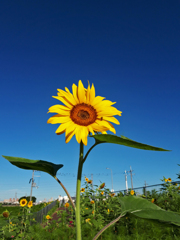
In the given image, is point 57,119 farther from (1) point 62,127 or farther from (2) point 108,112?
(2) point 108,112

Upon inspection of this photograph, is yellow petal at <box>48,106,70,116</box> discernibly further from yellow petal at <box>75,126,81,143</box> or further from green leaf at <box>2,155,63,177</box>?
green leaf at <box>2,155,63,177</box>

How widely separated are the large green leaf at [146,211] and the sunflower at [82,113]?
21.0 inches

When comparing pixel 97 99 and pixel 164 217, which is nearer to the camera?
pixel 164 217

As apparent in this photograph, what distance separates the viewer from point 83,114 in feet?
4.23

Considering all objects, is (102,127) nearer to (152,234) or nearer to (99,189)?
(152,234)

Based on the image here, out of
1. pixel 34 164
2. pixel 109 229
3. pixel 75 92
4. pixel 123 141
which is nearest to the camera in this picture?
pixel 123 141

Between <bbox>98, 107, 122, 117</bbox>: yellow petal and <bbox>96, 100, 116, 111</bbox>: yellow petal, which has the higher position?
<bbox>96, 100, 116, 111</bbox>: yellow petal

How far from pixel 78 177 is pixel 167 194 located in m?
6.59

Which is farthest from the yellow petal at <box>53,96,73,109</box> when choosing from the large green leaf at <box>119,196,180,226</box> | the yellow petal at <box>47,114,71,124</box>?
the large green leaf at <box>119,196,180,226</box>

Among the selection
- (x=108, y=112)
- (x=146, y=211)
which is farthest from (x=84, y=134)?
(x=146, y=211)

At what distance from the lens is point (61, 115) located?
1255 millimetres

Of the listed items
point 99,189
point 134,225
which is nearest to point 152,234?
point 134,225

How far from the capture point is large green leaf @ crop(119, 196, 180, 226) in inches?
43.3

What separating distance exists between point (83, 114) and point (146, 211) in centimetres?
73
